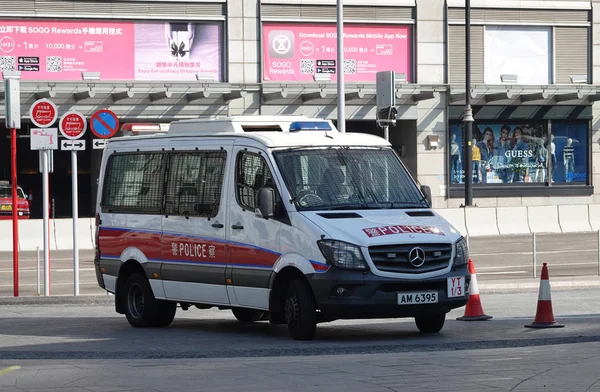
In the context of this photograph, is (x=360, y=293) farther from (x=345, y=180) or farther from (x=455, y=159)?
(x=455, y=159)

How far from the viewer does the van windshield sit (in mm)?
13383

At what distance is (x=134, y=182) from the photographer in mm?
15484

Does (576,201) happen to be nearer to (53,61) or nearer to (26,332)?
(53,61)

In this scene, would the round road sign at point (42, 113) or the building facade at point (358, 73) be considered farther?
the building facade at point (358, 73)

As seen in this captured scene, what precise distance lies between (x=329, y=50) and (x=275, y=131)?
2825 centimetres

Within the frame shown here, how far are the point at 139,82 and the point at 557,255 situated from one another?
669 inches

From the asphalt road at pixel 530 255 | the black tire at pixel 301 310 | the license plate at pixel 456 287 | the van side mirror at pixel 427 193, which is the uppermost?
the van side mirror at pixel 427 193

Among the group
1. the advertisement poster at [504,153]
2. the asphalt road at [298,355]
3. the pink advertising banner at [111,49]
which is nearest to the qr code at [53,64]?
the pink advertising banner at [111,49]

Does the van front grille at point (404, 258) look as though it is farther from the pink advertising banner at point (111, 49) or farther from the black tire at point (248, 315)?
the pink advertising banner at point (111, 49)

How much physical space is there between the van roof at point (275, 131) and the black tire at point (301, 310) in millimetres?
1685

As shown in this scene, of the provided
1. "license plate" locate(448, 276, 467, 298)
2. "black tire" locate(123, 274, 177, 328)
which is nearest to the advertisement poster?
"black tire" locate(123, 274, 177, 328)

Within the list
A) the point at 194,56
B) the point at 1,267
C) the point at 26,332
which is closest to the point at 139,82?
the point at 194,56

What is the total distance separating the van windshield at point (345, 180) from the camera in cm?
1338

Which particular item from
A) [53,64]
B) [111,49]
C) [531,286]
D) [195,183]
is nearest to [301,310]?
[195,183]
